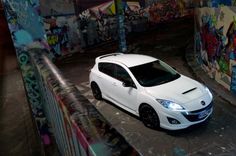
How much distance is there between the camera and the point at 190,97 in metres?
7.70

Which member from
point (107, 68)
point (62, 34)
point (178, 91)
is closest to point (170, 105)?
point (178, 91)

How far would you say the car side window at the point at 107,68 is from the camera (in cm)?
978

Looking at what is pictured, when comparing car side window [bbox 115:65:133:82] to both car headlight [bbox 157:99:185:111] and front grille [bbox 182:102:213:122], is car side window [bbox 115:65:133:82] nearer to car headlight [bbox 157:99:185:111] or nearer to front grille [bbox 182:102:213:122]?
car headlight [bbox 157:99:185:111]

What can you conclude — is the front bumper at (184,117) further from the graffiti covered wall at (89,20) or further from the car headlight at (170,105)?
the graffiti covered wall at (89,20)

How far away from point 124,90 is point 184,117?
228cm

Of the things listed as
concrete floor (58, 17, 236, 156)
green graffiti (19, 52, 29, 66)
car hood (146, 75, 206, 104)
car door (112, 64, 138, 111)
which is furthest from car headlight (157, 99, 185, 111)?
green graffiti (19, 52, 29, 66)

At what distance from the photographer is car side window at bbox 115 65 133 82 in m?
8.95

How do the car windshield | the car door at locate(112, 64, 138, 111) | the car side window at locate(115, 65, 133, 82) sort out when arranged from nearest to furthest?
1. the car windshield
2. the car door at locate(112, 64, 138, 111)
3. the car side window at locate(115, 65, 133, 82)

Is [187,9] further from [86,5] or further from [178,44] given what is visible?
[86,5]

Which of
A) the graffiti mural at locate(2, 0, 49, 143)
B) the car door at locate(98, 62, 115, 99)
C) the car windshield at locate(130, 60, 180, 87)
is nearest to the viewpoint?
the graffiti mural at locate(2, 0, 49, 143)

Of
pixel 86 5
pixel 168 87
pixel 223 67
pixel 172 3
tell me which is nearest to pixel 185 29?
pixel 172 3

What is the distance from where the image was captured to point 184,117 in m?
7.48

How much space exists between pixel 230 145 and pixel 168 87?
225 cm

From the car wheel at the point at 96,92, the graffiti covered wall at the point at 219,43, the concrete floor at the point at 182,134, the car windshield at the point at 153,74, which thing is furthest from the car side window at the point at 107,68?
the graffiti covered wall at the point at 219,43
